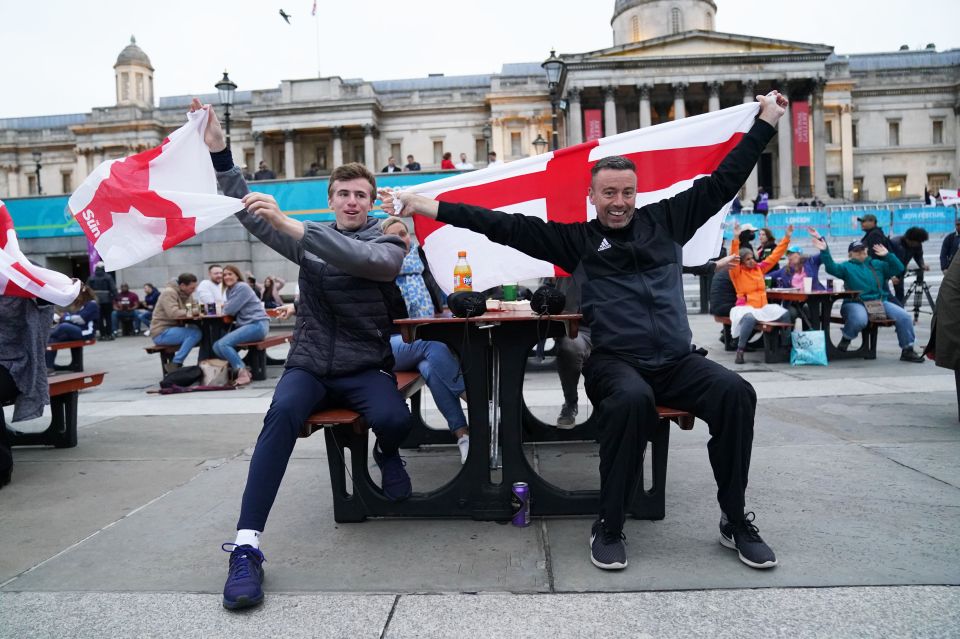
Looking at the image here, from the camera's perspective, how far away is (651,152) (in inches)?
171

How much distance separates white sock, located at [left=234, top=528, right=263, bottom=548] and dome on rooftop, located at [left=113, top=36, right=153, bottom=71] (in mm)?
69729

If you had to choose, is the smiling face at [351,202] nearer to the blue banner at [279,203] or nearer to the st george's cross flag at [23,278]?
the st george's cross flag at [23,278]

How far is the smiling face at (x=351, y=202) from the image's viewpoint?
346cm

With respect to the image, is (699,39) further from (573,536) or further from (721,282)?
(573,536)

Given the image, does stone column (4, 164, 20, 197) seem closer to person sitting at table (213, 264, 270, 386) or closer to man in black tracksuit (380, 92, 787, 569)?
person sitting at table (213, 264, 270, 386)

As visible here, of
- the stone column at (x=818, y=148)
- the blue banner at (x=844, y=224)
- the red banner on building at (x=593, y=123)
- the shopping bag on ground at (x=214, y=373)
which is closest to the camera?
the shopping bag on ground at (x=214, y=373)

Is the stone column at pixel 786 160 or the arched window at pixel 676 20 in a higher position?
the arched window at pixel 676 20

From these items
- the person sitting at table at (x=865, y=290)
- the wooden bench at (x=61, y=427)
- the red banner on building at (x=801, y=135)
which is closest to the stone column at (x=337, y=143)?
the red banner on building at (x=801, y=135)

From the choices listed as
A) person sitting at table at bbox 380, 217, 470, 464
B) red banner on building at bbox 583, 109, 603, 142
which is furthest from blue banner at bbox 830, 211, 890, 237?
person sitting at table at bbox 380, 217, 470, 464

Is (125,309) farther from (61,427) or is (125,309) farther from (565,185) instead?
(565,185)

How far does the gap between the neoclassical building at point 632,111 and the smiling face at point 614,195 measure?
46.3 m

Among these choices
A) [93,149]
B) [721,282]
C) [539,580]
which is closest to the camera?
[539,580]

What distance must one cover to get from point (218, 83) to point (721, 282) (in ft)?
54.1

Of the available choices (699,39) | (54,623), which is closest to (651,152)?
(54,623)
